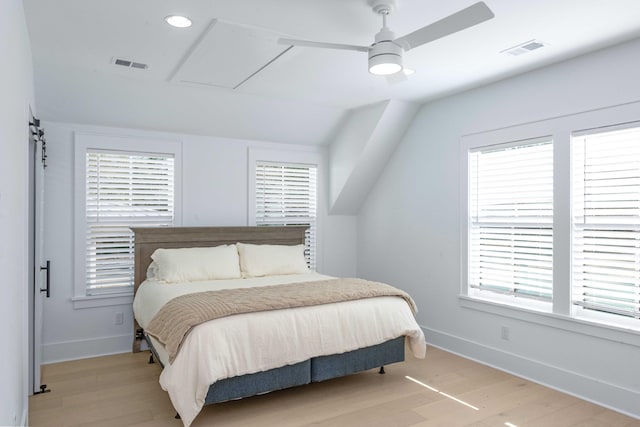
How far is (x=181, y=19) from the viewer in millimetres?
2697

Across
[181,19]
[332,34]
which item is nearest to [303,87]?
[332,34]

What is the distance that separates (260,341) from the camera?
9.82ft

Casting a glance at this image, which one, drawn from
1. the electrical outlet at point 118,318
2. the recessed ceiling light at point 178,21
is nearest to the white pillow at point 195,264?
the electrical outlet at point 118,318

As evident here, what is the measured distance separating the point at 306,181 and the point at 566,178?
3.01 meters

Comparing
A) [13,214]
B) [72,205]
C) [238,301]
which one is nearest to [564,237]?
[238,301]

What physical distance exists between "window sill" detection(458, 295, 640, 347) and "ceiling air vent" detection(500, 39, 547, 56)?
6.77 ft

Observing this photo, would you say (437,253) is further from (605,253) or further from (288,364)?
(288,364)

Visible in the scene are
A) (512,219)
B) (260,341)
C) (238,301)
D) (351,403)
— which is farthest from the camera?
(512,219)

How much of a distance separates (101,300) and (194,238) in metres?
1.08

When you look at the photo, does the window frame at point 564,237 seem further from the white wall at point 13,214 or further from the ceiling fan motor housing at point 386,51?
the white wall at point 13,214

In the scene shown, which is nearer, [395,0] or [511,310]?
[395,0]

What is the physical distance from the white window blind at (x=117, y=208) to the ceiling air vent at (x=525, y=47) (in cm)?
348

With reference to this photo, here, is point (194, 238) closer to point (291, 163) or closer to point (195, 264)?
point (195, 264)

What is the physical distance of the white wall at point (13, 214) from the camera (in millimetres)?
1799
